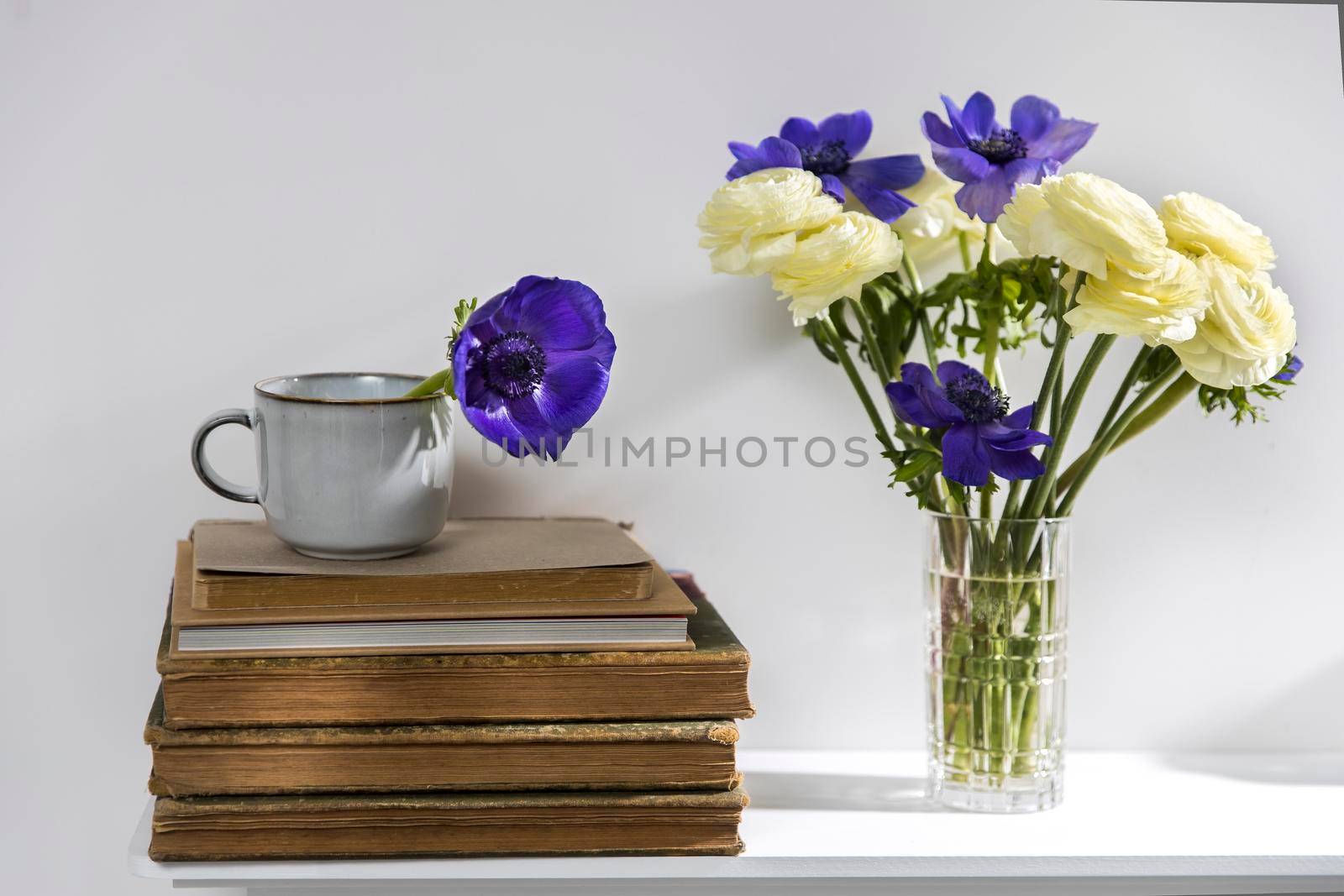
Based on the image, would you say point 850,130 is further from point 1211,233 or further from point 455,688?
point 455,688

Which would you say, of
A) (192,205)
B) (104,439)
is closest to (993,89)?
(192,205)

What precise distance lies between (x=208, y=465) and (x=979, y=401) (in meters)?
0.49

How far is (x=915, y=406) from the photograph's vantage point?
27.9 inches

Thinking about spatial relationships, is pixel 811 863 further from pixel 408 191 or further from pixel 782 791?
pixel 408 191

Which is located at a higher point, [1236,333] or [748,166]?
[748,166]

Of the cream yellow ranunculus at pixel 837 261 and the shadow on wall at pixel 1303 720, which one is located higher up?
the cream yellow ranunculus at pixel 837 261

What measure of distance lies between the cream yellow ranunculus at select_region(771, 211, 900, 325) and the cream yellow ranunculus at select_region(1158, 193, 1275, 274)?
0.17m

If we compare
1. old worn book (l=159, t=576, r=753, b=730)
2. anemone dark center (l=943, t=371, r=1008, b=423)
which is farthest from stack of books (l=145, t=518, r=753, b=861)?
anemone dark center (l=943, t=371, r=1008, b=423)

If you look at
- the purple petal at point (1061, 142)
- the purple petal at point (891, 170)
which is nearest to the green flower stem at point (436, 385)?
the purple petal at point (891, 170)

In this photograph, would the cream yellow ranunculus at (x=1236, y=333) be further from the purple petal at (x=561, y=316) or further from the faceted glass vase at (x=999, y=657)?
the purple petal at (x=561, y=316)

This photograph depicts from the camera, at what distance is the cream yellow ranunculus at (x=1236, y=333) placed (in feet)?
2.20

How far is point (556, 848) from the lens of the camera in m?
0.67

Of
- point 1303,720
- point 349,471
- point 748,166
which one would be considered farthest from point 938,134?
point 1303,720

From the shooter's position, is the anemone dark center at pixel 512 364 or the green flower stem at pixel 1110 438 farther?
the green flower stem at pixel 1110 438
